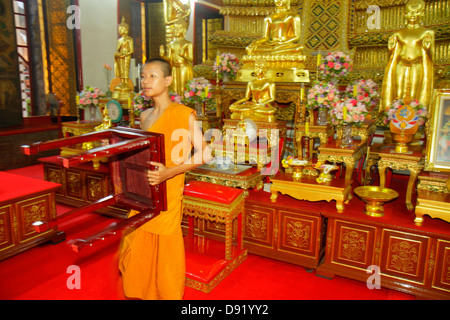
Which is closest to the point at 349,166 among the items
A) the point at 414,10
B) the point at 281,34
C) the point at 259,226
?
the point at 259,226

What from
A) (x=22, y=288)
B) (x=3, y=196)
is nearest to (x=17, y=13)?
(x=3, y=196)

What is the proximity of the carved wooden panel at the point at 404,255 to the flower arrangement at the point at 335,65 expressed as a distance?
2.29 meters

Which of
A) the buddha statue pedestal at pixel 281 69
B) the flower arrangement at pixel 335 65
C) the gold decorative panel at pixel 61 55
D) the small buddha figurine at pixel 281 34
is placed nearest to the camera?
the flower arrangement at pixel 335 65

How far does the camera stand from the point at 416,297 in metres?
2.46

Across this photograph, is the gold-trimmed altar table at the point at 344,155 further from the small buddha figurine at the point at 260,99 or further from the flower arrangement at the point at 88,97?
the flower arrangement at the point at 88,97

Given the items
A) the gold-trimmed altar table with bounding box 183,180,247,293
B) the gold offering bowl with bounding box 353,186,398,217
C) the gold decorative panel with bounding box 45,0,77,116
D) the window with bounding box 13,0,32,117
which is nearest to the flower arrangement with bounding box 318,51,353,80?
the gold offering bowl with bounding box 353,186,398,217

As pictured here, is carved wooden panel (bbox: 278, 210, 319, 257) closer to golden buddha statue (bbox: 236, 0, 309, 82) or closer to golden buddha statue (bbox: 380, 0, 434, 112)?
golden buddha statue (bbox: 380, 0, 434, 112)

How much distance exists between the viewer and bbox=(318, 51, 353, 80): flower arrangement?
4.16 metres

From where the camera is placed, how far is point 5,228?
283cm

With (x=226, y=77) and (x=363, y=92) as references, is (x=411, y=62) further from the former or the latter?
(x=226, y=77)

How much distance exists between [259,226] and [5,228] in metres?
2.08

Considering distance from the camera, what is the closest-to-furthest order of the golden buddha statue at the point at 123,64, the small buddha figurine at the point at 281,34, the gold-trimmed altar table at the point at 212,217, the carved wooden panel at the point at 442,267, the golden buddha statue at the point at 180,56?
the carved wooden panel at the point at 442,267
the gold-trimmed altar table at the point at 212,217
the small buddha figurine at the point at 281,34
the golden buddha statue at the point at 180,56
the golden buddha statue at the point at 123,64

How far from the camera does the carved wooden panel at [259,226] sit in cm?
293

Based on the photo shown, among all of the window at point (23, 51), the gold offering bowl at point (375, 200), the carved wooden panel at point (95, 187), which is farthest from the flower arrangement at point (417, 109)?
the window at point (23, 51)
